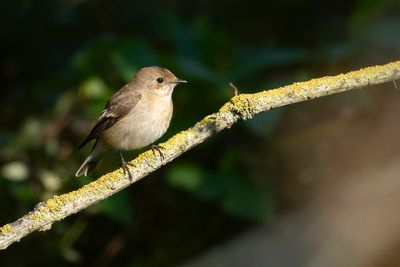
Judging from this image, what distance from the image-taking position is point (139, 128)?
610cm

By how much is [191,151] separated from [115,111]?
1013 millimetres

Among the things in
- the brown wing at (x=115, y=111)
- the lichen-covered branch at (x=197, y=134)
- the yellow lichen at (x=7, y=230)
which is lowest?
the yellow lichen at (x=7, y=230)

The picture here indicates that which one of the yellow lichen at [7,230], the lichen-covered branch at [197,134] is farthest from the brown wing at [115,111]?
the yellow lichen at [7,230]

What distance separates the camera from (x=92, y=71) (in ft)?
23.4

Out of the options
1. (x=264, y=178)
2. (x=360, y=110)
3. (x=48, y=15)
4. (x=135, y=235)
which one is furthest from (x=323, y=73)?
(x=48, y=15)

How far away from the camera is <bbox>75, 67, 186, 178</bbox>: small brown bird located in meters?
6.08

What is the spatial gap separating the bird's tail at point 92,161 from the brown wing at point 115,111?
131mm

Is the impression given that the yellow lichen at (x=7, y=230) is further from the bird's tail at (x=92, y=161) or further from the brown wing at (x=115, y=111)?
the bird's tail at (x=92, y=161)

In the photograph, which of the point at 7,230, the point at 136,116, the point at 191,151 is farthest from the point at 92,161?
the point at 7,230

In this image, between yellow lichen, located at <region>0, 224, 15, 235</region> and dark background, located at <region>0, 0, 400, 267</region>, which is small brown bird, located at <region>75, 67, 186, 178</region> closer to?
dark background, located at <region>0, 0, 400, 267</region>

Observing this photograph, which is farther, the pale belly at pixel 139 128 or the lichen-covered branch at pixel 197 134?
the pale belly at pixel 139 128

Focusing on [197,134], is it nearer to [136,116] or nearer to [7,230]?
[7,230]

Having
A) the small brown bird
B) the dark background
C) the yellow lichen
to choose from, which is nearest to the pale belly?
the small brown bird

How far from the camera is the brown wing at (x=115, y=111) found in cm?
634
